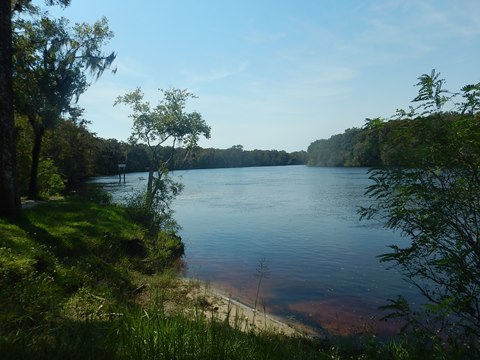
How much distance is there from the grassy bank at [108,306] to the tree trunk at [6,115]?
1143 mm

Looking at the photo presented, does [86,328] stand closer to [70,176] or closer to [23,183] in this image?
[23,183]

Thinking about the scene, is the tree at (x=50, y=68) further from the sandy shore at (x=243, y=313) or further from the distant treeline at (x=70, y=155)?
the sandy shore at (x=243, y=313)

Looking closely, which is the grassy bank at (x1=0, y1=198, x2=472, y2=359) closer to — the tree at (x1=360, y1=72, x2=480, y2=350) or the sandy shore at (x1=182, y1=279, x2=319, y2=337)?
the sandy shore at (x1=182, y1=279, x2=319, y2=337)

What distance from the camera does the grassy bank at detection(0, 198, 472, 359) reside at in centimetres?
318

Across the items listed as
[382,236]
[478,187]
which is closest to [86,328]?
[478,187]

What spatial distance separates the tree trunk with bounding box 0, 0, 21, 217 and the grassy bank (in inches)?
45.0

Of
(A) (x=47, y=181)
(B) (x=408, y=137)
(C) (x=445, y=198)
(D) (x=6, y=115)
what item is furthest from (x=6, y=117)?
(A) (x=47, y=181)

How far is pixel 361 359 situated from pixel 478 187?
3.36 metres

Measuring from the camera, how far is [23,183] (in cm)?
2755

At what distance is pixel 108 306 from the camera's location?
17.5ft

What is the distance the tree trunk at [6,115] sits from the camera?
32.4ft

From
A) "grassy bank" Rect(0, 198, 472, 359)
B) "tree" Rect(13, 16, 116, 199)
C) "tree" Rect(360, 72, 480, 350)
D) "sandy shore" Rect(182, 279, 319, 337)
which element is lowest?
"sandy shore" Rect(182, 279, 319, 337)

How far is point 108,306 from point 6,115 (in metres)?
7.51

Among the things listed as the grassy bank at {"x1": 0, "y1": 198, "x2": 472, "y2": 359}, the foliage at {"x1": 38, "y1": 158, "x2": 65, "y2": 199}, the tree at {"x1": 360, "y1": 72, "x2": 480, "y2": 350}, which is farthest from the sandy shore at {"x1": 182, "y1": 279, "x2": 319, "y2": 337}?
the foliage at {"x1": 38, "y1": 158, "x2": 65, "y2": 199}
